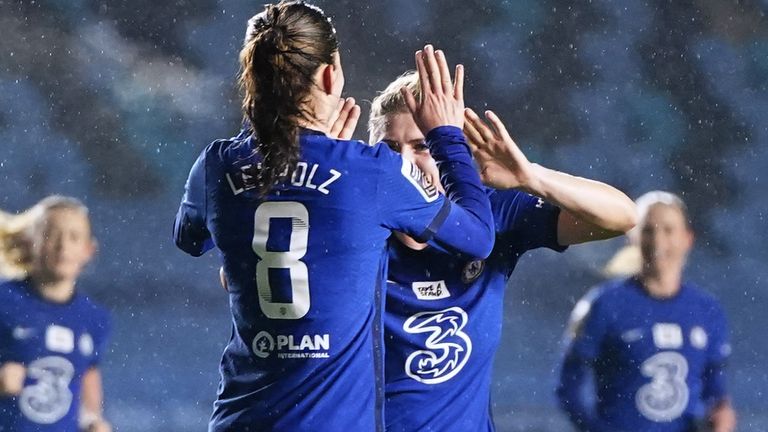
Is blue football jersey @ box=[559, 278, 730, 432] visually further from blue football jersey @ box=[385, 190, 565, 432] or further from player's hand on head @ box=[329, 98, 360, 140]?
player's hand on head @ box=[329, 98, 360, 140]

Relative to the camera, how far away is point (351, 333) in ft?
6.30

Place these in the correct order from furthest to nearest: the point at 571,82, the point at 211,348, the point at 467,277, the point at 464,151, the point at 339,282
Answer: the point at 571,82 < the point at 211,348 < the point at 467,277 < the point at 464,151 < the point at 339,282

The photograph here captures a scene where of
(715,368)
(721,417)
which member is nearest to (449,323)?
(721,417)

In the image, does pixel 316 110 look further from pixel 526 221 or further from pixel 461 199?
pixel 526 221

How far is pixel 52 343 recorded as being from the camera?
5.13 m

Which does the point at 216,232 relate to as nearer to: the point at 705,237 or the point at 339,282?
the point at 339,282

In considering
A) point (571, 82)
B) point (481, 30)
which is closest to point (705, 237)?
point (571, 82)

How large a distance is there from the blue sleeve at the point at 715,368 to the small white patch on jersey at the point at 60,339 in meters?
2.70

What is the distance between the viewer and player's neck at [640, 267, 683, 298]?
16.4 ft

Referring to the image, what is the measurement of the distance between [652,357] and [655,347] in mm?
48

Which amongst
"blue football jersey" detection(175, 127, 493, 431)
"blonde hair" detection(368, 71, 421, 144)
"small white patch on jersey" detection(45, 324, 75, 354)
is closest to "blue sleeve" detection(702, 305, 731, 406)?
"blonde hair" detection(368, 71, 421, 144)

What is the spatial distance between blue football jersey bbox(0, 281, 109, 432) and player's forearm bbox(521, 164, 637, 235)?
322cm

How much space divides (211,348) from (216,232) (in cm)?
690

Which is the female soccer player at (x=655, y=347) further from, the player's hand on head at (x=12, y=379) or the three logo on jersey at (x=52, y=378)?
the player's hand on head at (x=12, y=379)
